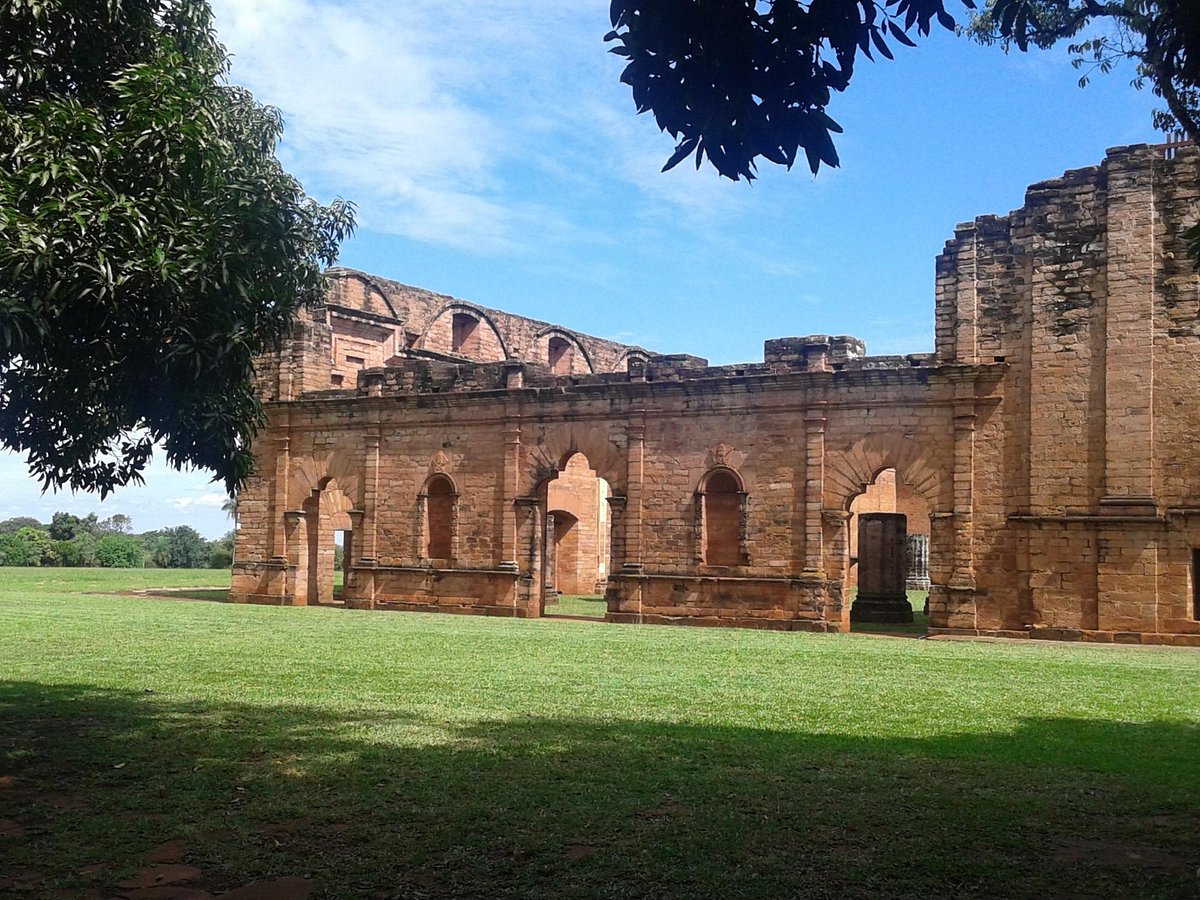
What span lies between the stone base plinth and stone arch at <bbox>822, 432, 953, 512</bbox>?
4.21 metres

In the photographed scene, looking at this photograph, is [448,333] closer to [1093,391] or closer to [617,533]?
[617,533]

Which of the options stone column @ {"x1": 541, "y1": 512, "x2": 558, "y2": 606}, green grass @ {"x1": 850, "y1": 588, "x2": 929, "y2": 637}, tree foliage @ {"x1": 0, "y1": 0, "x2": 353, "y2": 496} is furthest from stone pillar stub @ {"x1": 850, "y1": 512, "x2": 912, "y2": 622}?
tree foliage @ {"x1": 0, "y1": 0, "x2": 353, "y2": 496}

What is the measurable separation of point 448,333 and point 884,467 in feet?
57.6

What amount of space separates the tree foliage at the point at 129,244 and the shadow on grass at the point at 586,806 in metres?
2.21

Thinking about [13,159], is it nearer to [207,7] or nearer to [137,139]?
[137,139]

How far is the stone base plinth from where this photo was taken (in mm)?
27016

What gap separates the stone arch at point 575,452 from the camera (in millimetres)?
25781

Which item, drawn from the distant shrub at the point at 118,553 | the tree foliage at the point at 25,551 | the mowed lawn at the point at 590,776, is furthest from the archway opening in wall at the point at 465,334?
the tree foliage at the point at 25,551

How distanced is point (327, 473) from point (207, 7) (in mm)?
21184

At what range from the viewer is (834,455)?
23531 millimetres

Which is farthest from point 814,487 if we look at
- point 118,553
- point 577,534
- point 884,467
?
point 118,553

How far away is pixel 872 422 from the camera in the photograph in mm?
23234

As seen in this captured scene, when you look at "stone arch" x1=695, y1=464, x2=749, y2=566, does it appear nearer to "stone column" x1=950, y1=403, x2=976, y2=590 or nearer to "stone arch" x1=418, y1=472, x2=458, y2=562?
"stone column" x1=950, y1=403, x2=976, y2=590

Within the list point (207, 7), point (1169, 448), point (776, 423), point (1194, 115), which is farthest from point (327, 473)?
point (1194, 115)
